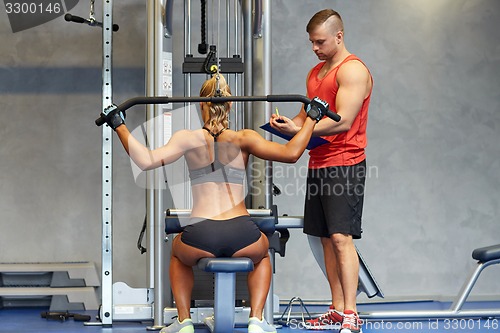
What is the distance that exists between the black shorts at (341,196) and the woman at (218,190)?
0.47 m

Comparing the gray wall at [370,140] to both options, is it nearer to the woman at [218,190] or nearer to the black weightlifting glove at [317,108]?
the woman at [218,190]

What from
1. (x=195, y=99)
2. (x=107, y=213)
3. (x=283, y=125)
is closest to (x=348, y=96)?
(x=283, y=125)

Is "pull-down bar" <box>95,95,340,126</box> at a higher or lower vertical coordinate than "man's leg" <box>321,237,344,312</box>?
higher

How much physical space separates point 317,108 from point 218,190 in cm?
60

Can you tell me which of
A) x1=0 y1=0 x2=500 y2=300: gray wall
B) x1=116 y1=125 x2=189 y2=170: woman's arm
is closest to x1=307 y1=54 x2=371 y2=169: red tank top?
x1=116 y1=125 x2=189 y2=170: woman's arm

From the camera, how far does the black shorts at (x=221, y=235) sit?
3.35 m

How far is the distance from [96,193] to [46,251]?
0.54 meters

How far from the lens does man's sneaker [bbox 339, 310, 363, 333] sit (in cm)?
369

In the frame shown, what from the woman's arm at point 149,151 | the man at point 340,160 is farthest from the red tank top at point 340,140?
the woman's arm at point 149,151

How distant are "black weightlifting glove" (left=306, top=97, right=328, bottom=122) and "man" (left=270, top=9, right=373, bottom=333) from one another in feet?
1.11

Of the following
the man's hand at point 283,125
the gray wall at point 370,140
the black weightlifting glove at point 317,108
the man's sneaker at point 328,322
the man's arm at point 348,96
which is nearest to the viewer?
the black weightlifting glove at point 317,108

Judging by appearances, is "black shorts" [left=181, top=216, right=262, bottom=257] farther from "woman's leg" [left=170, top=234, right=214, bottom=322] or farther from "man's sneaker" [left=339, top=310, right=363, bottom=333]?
"man's sneaker" [left=339, top=310, right=363, bottom=333]

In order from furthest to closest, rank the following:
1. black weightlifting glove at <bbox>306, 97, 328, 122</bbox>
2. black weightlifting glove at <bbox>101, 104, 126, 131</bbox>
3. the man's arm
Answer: the man's arm, black weightlifting glove at <bbox>306, 97, 328, 122</bbox>, black weightlifting glove at <bbox>101, 104, 126, 131</bbox>

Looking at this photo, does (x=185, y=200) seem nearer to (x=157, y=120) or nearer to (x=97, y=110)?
(x=157, y=120)
